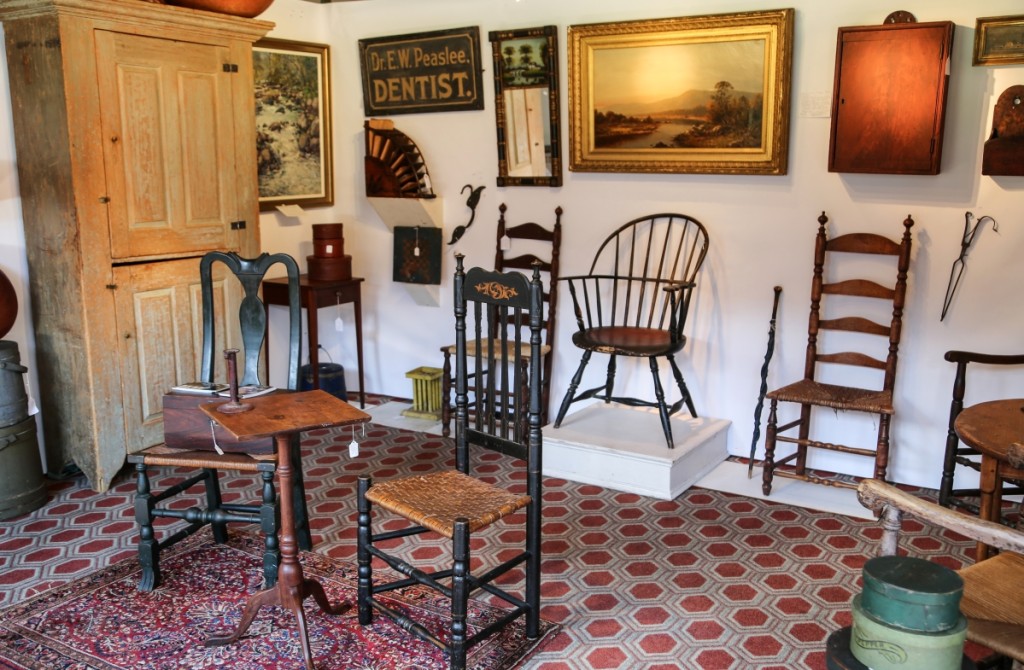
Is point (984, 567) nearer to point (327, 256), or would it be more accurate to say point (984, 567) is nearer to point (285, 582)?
point (285, 582)

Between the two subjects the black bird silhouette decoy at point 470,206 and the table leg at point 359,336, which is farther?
the table leg at point 359,336

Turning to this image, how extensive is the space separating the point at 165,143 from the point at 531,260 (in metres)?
1.97

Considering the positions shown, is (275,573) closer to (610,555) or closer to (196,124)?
(610,555)

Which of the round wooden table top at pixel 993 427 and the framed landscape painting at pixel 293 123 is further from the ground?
the framed landscape painting at pixel 293 123

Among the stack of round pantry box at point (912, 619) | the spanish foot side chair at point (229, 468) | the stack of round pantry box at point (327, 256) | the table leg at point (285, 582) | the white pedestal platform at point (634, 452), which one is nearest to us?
the stack of round pantry box at point (912, 619)

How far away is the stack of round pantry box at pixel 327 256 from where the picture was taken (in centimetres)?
532

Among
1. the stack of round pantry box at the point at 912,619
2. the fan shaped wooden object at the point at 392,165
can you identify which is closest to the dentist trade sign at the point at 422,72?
the fan shaped wooden object at the point at 392,165

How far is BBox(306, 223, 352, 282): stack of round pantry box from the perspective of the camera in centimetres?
532

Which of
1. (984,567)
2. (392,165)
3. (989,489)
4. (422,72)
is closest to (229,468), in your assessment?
(984,567)

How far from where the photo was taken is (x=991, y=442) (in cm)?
273

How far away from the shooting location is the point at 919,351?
427cm

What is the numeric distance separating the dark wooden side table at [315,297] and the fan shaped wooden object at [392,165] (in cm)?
57

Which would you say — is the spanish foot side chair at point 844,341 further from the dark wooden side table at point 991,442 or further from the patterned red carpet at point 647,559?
the dark wooden side table at point 991,442

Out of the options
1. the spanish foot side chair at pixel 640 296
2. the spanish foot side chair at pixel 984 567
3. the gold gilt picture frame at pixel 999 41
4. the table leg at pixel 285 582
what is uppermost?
the gold gilt picture frame at pixel 999 41
